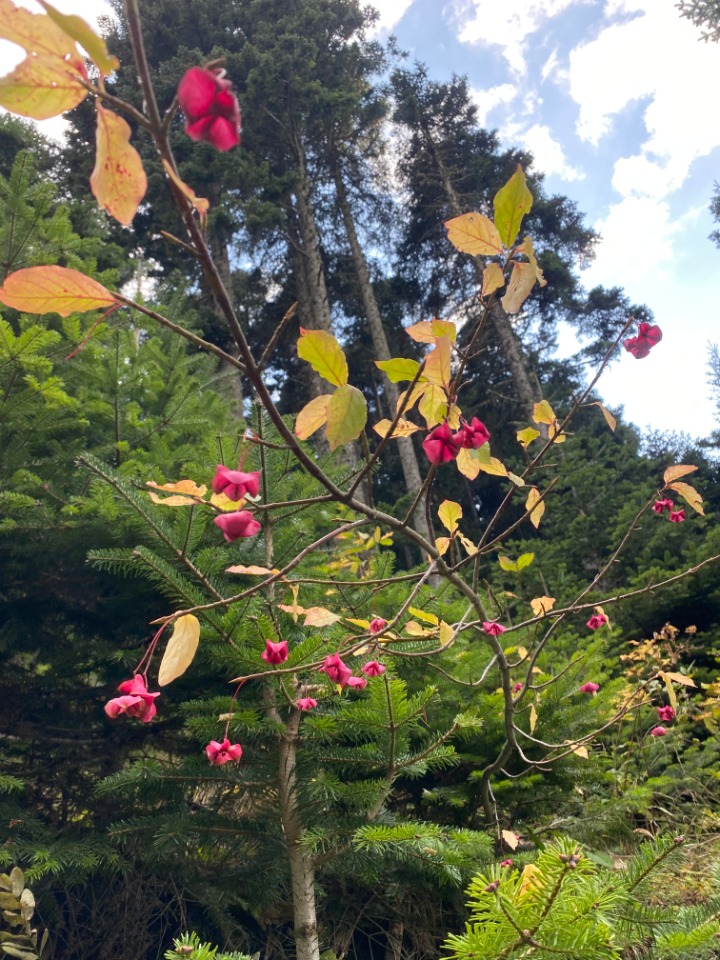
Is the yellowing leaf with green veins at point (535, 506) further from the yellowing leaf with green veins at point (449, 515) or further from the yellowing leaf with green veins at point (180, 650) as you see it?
the yellowing leaf with green veins at point (180, 650)

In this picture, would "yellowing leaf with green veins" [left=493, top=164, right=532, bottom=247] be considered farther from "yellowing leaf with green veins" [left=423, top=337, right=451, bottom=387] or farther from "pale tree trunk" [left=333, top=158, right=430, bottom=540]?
"pale tree trunk" [left=333, top=158, right=430, bottom=540]

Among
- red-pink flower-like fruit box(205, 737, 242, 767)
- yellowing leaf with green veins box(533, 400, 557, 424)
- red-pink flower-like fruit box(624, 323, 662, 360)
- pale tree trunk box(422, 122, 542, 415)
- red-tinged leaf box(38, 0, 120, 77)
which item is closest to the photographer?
red-tinged leaf box(38, 0, 120, 77)

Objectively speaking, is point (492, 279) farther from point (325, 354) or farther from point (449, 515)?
point (449, 515)

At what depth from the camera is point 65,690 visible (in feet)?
7.59

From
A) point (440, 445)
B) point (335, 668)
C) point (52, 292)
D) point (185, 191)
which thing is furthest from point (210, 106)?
point (335, 668)

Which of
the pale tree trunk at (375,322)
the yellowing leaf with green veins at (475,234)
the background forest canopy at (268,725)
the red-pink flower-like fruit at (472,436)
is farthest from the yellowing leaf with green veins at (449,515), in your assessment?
the pale tree trunk at (375,322)

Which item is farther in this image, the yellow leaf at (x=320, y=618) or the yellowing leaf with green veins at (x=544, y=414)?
the yellowing leaf with green veins at (x=544, y=414)

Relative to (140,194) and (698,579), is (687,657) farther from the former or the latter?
(140,194)

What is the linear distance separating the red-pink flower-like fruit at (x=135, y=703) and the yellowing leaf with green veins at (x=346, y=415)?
0.43 meters

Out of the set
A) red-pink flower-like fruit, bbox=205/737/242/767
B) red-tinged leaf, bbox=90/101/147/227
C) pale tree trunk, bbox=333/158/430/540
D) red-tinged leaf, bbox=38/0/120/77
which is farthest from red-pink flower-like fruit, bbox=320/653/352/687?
pale tree trunk, bbox=333/158/430/540

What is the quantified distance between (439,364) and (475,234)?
0.58 feet

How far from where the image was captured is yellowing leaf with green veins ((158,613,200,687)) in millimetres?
720

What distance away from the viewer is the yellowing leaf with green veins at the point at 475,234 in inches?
31.9

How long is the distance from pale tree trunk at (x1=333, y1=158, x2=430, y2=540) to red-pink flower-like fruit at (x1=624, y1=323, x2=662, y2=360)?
23.2ft
